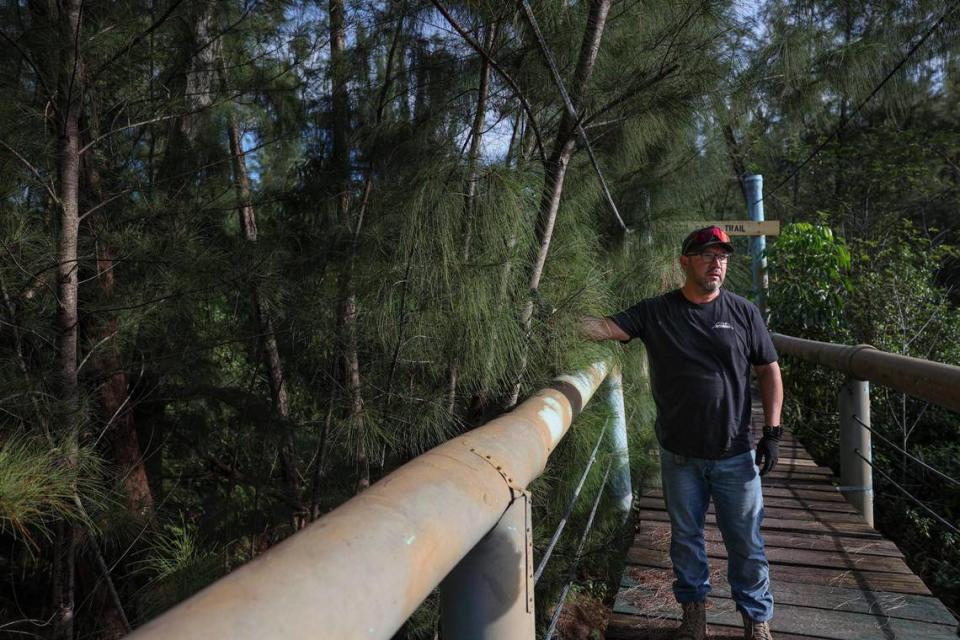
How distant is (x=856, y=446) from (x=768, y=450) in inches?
53.1

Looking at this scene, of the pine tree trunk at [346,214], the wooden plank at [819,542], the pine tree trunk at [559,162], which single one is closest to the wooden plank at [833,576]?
the wooden plank at [819,542]

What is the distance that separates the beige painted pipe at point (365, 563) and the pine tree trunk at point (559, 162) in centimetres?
147

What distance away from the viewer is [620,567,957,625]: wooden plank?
7.45ft

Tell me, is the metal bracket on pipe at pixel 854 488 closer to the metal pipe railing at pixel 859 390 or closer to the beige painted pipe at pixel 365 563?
the metal pipe railing at pixel 859 390

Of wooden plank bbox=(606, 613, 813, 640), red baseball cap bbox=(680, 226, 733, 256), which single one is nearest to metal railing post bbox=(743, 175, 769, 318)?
red baseball cap bbox=(680, 226, 733, 256)

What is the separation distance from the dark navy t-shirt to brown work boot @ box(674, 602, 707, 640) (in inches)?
20.1

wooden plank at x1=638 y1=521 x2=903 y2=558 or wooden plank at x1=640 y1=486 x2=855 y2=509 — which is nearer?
wooden plank at x1=638 y1=521 x2=903 y2=558

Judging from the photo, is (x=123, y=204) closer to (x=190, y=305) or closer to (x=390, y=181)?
(x=190, y=305)

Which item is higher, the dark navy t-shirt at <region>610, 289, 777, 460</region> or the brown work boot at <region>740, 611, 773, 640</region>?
the dark navy t-shirt at <region>610, 289, 777, 460</region>

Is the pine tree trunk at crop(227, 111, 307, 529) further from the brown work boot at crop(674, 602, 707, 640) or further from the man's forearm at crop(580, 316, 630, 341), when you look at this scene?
the brown work boot at crop(674, 602, 707, 640)

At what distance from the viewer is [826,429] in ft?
20.0

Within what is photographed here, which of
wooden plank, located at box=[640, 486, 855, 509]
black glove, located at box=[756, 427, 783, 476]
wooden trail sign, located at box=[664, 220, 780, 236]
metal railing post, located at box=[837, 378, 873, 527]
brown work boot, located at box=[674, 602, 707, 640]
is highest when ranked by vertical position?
wooden trail sign, located at box=[664, 220, 780, 236]

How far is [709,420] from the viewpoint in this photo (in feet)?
7.36

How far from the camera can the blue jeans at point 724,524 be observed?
2176 mm
